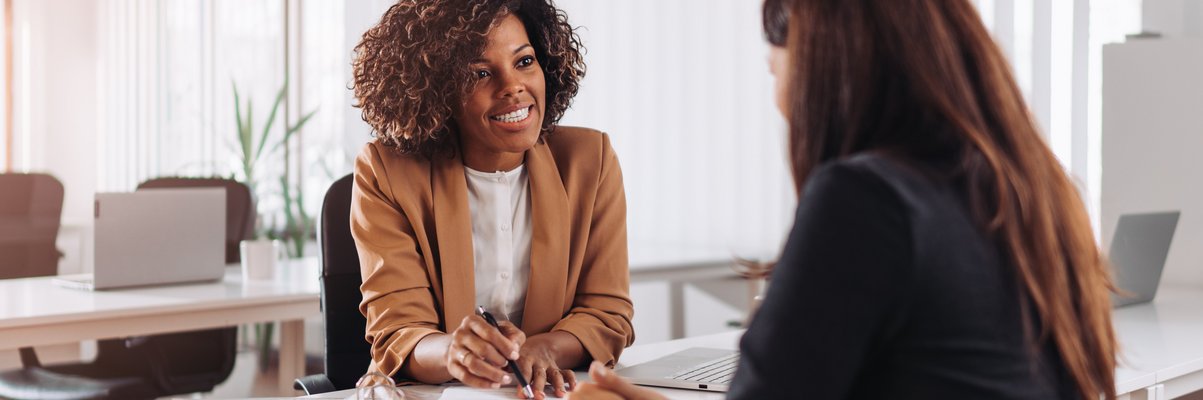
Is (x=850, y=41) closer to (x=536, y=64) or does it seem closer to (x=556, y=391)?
(x=556, y=391)

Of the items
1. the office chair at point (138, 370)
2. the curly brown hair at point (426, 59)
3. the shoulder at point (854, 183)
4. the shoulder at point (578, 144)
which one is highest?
the curly brown hair at point (426, 59)

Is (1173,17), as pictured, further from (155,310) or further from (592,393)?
(155,310)

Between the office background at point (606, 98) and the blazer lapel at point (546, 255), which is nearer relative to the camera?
the blazer lapel at point (546, 255)

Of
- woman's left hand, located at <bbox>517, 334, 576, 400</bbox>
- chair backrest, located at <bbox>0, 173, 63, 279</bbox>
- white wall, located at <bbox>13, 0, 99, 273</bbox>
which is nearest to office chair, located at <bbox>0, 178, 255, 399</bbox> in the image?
chair backrest, located at <bbox>0, 173, 63, 279</bbox>

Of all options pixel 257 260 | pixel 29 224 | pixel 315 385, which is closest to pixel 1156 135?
pixel 315 385

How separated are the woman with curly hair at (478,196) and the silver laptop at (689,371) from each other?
0.09 m

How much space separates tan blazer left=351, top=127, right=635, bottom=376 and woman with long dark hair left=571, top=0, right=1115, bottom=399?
32.5 inches

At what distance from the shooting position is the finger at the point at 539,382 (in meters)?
1.34

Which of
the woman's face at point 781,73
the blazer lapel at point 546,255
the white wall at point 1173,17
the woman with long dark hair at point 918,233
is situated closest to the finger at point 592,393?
the woman with long dark hair at point 918,233

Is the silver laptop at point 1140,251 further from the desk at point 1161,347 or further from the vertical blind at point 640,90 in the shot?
the vertical blind at point 640,90

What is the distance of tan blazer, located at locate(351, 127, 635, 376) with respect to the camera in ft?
5.15

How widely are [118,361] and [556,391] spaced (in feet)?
7.17

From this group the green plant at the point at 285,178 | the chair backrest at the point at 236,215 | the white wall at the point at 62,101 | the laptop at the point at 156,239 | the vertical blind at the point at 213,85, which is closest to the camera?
the laptop at the point at 156,239

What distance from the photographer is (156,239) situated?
108 inches
